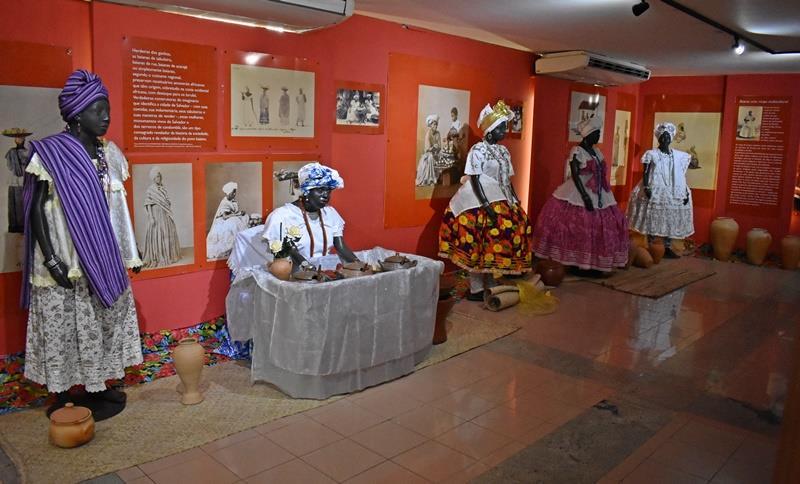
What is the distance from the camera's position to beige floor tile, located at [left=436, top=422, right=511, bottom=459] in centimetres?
340

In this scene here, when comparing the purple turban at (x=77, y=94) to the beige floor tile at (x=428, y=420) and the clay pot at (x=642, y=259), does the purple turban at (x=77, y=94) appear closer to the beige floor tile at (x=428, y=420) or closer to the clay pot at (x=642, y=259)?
the beige floor tile at (x=428, y=420)

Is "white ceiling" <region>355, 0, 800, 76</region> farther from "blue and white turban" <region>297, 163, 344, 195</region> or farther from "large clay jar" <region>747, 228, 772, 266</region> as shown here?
"large clay jar" <region>747, 228, 772, 266</region>

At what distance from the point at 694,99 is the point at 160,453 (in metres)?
9.51

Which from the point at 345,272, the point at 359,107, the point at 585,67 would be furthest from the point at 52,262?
the point at 585,67

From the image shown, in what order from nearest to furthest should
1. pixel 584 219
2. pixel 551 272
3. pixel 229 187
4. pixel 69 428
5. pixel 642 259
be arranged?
pixel 69 428
pixel 229 187
pixel 551 272
pixel 584 219
pixel 642 259

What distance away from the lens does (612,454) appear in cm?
341

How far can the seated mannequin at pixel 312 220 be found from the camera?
4.29 metres

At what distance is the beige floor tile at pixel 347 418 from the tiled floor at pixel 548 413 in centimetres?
1

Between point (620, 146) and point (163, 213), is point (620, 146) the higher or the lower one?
the higher one

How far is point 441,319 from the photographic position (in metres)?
4.95

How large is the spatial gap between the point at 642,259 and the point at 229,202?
5663 mm

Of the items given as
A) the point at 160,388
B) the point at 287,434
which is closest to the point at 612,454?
the point at 287,434

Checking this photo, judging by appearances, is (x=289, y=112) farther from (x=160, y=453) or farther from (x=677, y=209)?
(x=677, y=209)

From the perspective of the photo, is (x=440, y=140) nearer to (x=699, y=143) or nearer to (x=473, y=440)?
(x=473, y=440)
